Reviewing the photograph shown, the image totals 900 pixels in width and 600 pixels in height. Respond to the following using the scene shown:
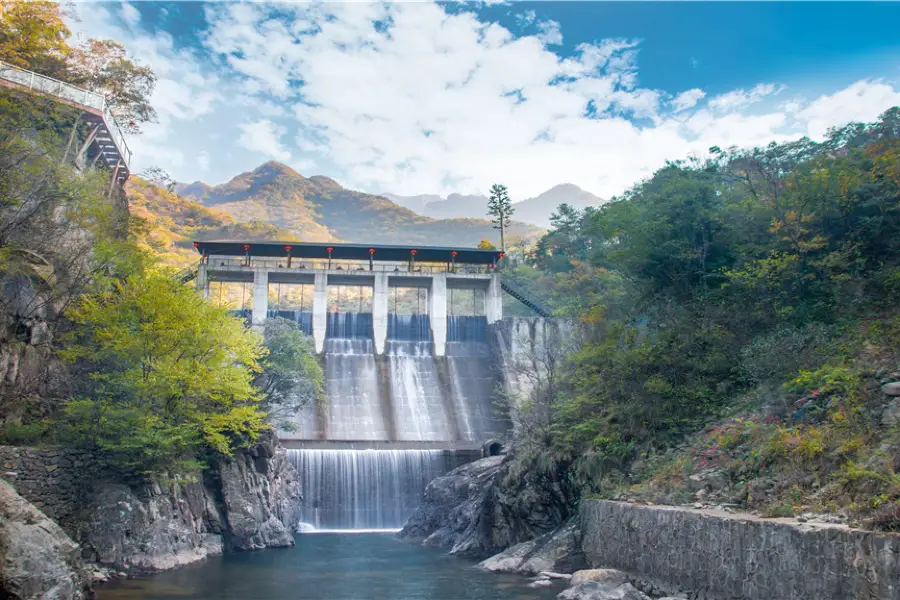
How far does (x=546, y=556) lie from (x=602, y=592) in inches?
212

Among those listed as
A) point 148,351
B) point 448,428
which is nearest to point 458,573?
point 148,351

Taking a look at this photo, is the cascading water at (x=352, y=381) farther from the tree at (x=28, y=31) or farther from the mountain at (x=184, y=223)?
the mountain at (x=184, y=223)

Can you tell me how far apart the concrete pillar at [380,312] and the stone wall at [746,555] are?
3284 centimetres

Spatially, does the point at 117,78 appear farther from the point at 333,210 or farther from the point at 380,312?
the point at 333,210

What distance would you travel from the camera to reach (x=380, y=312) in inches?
1909

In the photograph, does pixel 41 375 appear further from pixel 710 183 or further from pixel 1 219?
pixel 710 183

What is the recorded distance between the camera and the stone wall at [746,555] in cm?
818

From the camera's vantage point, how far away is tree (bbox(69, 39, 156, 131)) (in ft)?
113

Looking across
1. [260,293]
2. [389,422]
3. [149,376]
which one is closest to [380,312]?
[260,293]

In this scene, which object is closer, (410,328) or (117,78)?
(117,78)

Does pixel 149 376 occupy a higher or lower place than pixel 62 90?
lower

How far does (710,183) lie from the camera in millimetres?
24562

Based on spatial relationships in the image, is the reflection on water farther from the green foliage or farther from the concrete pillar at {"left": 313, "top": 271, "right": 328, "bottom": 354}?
the concrete pillar at {"left": 313, "top": 271, "right": 328, "bottom": 354}

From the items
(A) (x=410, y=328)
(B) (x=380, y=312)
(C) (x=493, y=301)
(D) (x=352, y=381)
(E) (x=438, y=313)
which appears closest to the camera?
(D) (x=352, y=381)
